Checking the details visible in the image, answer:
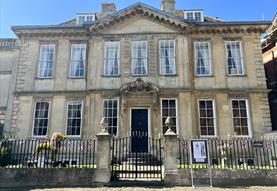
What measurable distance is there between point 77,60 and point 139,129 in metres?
7.01

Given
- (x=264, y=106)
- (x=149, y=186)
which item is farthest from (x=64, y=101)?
(x=264, y=106)

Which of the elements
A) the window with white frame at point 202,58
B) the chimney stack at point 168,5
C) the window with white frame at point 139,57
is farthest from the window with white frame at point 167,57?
the chimney stack at point 168,5

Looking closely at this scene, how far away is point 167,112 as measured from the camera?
58.0ft

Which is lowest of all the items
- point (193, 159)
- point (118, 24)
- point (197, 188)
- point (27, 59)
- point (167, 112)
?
point (197, 188)

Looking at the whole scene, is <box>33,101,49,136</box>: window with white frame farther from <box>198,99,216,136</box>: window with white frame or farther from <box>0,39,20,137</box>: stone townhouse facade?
<box>198,99,216,136</box>: window with white frame

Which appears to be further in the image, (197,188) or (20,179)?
(20,179)

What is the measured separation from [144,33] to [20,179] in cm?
1275

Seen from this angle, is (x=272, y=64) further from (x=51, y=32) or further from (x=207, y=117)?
(x=51, y=32)

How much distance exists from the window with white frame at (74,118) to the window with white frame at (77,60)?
2.17 m

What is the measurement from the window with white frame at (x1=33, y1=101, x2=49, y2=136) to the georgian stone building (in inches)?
2.8

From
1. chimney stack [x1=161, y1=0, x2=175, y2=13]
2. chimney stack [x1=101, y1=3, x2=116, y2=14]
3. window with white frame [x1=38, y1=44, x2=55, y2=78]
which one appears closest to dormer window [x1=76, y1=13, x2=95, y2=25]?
chimney stack [x1=101, y1=3, x2=116, y2=14]

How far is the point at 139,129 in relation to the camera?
17.5 meters

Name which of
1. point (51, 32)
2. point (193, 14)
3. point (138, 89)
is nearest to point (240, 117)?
point (138, 89)

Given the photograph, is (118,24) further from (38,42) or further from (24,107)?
(24,107)
